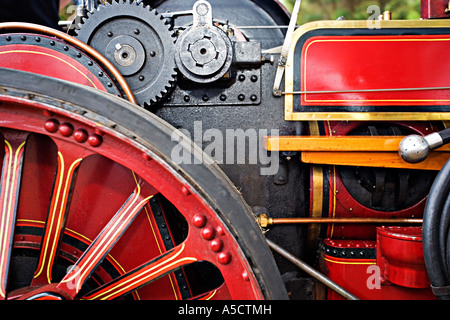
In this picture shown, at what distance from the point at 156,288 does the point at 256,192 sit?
62 centimetres

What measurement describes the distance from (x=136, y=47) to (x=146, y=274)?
955 mm

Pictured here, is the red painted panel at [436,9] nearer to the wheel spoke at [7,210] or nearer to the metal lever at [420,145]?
the metal lever at [420,145]

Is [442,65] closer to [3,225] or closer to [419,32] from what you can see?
[419,32]

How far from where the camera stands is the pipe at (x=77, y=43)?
1.40 metres

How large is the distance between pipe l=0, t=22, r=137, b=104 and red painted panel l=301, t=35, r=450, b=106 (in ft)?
2.53

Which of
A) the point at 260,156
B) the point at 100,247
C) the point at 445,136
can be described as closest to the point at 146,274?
the point at 100,247

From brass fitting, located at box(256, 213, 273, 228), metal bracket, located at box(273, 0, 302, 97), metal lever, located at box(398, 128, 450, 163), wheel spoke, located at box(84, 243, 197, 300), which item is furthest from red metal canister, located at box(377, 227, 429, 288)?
wheel spoke, located at box(84, 243, 197, 300)

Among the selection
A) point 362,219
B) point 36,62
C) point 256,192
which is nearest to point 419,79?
point 362,219

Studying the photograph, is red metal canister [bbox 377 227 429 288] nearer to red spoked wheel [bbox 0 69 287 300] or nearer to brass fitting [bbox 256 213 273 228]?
brass fitting [bbox 256 213 273 228]

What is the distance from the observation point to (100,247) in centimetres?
113

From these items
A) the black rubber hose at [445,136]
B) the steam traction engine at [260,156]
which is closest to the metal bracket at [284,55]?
the steam traction engine at [260,156]

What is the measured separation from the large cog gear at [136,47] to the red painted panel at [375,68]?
611 millimetres

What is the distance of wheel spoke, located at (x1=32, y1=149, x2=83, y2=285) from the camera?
1109mm

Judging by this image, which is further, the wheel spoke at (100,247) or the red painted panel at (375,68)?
the red painted panel at (375,68)
